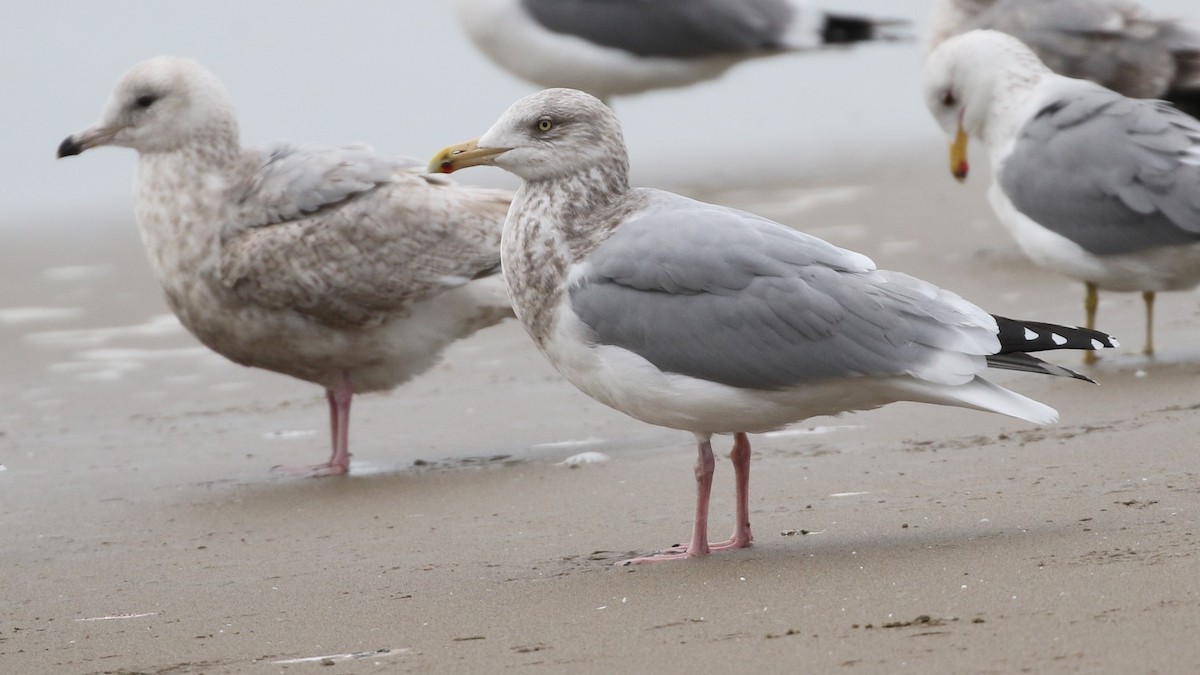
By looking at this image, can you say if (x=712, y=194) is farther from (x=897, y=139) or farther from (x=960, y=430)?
(x=960, y=430)

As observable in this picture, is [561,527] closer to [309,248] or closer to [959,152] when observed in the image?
[309,248]

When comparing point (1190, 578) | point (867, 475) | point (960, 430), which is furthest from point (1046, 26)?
point (1190, 578)

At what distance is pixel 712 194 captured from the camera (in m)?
12.2

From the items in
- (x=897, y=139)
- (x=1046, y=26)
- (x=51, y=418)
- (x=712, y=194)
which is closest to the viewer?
(x=51, y=418)

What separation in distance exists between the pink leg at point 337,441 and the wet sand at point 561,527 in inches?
3.8

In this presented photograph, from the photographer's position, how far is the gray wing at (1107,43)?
9.73 m

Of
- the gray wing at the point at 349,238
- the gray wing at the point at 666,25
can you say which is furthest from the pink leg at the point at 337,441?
the gray wing at the point at 666,25

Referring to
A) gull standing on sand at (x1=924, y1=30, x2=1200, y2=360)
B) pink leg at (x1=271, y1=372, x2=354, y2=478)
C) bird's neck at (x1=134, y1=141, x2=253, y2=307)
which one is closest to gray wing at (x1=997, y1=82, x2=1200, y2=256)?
gull standing on sand at (x1=924, y1=30, x2=1200, y2=360)

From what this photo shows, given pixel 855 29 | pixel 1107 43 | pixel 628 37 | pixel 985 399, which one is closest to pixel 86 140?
pixel 985 399

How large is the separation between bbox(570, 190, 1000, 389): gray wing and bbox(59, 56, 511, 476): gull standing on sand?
2118mm

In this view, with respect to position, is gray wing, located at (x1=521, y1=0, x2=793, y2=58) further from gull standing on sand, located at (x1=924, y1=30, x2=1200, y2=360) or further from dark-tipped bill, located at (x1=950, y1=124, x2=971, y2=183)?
gull standing on sand, located at (x1=924, y1=30, x2=1200, y2=360)

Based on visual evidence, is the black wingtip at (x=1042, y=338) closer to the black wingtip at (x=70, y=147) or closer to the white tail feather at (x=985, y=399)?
the white tail feather at (x=985, y=399)

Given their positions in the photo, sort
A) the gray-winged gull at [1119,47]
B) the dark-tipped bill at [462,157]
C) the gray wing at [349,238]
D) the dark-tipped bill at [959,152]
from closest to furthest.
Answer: the dark-tipped bill at [462,157]
the gray wing at [349,238]
the dark-tipped bill at [959,152]
the gray-winged gull at [1119,47]

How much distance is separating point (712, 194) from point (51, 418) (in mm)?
5807
